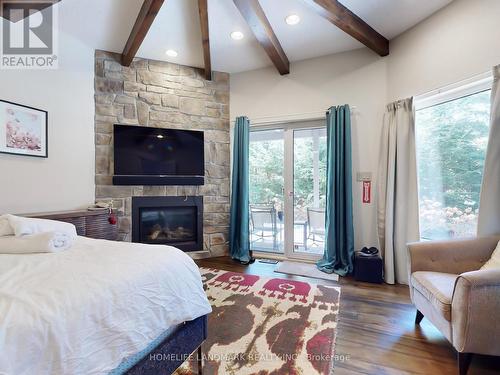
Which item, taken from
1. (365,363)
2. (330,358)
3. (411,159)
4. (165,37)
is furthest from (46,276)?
(411,159)

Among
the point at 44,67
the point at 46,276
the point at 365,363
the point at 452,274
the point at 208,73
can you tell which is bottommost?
the point at 365,363

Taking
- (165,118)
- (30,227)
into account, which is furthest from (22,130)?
(30,227)

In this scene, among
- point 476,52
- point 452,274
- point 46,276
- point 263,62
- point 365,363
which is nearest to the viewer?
point 46,276

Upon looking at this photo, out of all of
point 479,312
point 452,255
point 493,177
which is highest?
point 493,177

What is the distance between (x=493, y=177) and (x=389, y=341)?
A: 146cm

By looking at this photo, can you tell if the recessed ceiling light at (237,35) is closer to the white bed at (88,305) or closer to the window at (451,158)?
the window at (451,158)

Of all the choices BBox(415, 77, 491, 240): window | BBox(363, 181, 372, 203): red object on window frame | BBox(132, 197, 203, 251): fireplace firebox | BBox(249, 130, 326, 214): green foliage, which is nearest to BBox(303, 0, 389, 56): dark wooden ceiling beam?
BBox(415, 77, 491, 240): window

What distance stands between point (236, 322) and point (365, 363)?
93 cm

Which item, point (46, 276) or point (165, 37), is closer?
point (46, 276)

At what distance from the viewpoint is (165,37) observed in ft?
10.00

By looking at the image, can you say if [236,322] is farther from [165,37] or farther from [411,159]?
[165,37]

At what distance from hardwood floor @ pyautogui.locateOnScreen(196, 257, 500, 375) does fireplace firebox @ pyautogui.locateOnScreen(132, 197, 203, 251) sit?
218 centimetres

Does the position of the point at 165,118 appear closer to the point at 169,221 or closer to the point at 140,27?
the point at 140,27

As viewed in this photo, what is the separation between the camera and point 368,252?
3.02 m
